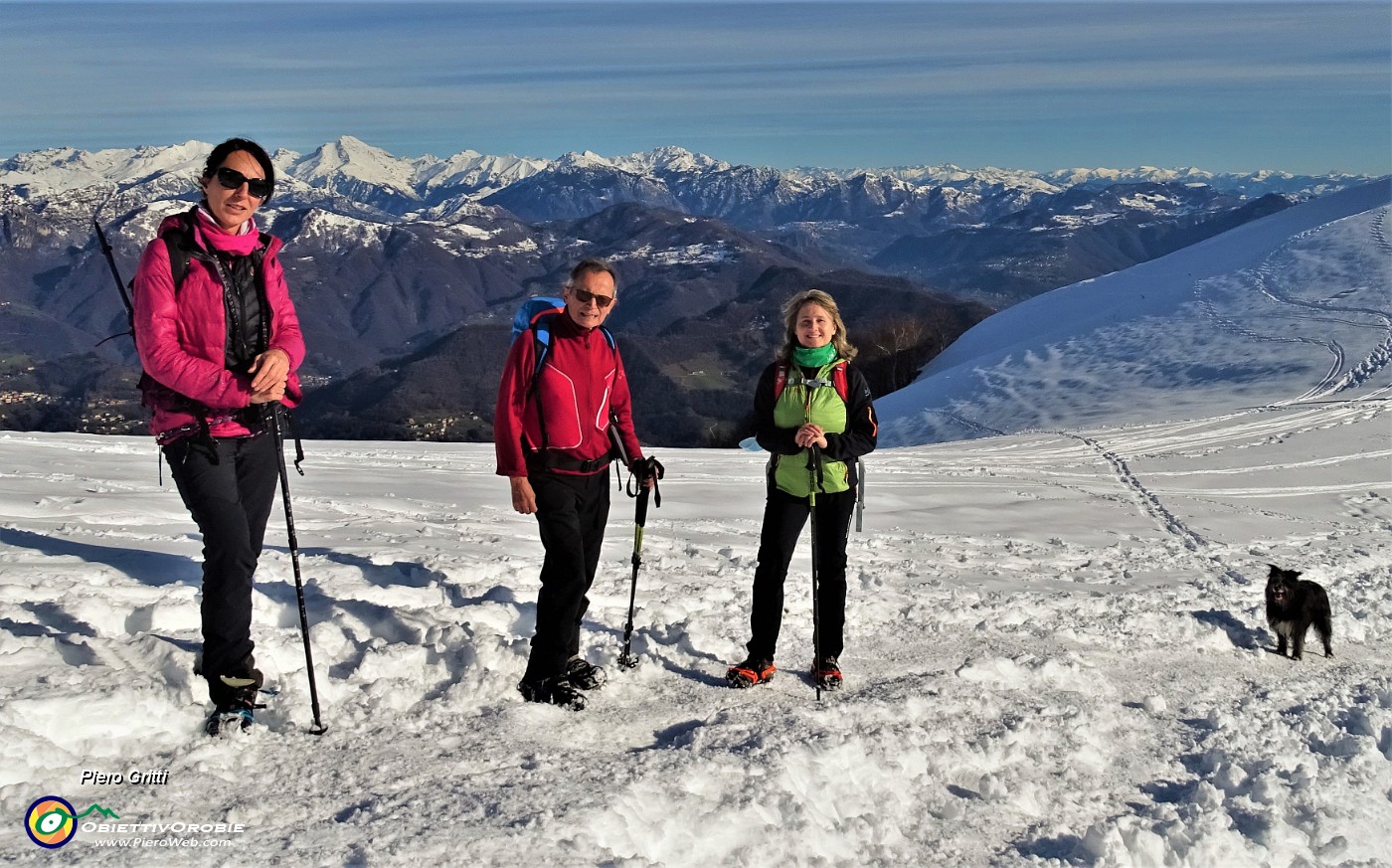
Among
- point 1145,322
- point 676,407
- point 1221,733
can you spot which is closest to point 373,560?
point 1221,733

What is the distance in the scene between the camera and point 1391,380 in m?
28.2

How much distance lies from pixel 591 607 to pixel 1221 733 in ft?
13.5

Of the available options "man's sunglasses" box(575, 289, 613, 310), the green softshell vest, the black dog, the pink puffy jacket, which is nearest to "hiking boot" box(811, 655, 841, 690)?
the green softshell vest

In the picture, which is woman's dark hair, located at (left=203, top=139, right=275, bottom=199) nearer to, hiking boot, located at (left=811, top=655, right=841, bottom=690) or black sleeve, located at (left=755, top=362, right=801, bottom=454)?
black sleeve, located at (left=755, top=362, right=801, bottom=454)

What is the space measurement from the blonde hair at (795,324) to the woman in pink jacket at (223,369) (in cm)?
264

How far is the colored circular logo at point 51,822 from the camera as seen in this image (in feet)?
11.3

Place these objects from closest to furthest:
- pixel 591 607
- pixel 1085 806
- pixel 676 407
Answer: pixel 1085 806 → pixel 591 607 → pixel 676 407

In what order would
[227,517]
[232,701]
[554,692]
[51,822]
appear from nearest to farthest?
[51,822]
[227,517]
[232,701]
[554,692]

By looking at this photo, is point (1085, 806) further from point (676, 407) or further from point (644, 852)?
point (676, 407)

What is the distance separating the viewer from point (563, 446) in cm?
500

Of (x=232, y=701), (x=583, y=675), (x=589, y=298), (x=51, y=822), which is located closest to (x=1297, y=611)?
(x=583, y=675)

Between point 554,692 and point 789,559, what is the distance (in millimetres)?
1565

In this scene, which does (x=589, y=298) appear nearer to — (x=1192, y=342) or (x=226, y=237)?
(x=226, y=237)

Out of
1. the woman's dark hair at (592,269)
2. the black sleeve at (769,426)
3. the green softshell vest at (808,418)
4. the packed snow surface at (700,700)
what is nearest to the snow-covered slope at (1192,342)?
the packed snow surface at (700,700)
